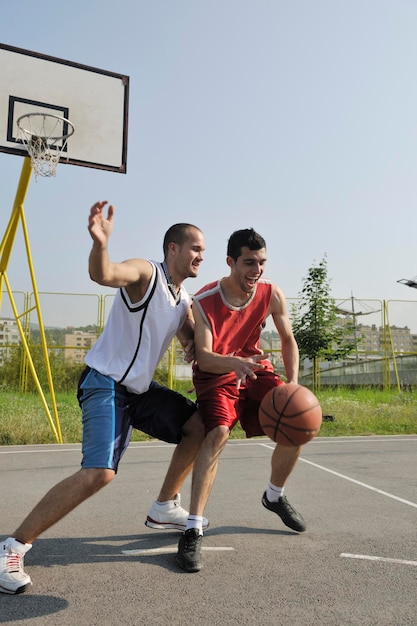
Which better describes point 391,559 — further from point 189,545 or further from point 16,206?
point 16,206

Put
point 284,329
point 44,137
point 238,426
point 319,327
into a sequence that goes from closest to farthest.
→ point 284,329
point 44,137
point 238,426
point 319,327

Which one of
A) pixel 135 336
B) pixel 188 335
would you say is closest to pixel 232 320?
pixel 188 335

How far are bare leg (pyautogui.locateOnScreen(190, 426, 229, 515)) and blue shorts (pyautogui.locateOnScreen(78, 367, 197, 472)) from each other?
26 cm

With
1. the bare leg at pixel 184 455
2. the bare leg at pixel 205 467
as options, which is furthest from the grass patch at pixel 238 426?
the bare leg at pixel 205 467

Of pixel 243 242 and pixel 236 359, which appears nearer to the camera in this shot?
pixel 236 359

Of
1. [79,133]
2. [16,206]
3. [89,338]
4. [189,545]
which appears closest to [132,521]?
[189,545]

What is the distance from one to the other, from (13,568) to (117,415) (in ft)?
3.23

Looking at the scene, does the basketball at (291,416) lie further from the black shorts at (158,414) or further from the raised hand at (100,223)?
the raised hand at (100,223)

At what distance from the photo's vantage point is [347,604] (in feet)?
9.64

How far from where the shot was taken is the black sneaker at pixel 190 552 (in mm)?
3430

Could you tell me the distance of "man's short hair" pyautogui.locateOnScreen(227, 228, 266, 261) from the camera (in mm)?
4094

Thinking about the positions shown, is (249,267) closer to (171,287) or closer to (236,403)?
(171,287)

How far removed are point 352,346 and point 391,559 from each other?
1504 cm

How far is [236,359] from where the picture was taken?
12.0ft
